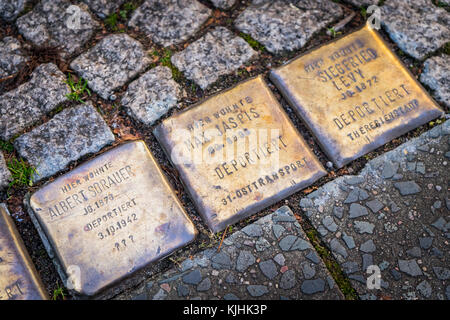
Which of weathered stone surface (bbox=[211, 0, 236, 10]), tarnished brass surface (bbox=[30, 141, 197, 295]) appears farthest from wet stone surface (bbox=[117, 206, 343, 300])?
weathered stone surface (bbox=[211, 0, 236, 10])

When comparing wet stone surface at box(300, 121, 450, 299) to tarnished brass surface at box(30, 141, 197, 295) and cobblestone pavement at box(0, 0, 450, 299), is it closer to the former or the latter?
cobblestone pavement at box(0, 0, 450, 299)

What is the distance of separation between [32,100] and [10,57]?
310 millimetres

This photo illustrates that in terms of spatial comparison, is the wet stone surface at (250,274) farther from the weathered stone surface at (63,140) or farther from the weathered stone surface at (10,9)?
the weathered stone surface at (10,9)

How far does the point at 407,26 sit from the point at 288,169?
108cm

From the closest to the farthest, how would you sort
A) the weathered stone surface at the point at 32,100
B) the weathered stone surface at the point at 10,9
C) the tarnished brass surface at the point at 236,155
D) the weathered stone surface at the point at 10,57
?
1. the tarnished brass surface at the point at 236,155
2. the weathered stone surface at the point at 32,100
3. the weathered stone surface at the point at 10,57
4. the weathered stone surface at the point at 10,9

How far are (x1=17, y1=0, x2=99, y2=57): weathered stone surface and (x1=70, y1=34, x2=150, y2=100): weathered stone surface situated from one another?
0.36ft

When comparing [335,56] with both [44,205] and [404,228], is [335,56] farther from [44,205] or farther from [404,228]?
[44,205]

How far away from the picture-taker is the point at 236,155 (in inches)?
68.3

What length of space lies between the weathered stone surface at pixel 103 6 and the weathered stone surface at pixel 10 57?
1.48ft

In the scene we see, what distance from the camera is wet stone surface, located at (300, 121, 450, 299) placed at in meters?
1.58

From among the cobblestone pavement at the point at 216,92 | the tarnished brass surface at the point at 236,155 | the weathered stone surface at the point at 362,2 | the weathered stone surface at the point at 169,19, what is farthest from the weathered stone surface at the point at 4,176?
the weathered stone surface at the point at 362,2

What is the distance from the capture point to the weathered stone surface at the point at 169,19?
2.04m

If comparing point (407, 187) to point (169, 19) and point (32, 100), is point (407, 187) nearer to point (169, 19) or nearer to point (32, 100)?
point (169, 19)
